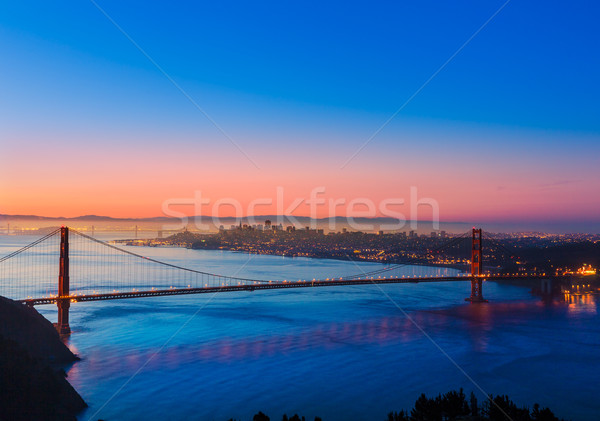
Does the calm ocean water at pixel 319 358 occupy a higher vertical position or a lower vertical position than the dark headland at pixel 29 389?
lower

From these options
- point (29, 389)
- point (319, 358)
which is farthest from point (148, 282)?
point (29, 389)

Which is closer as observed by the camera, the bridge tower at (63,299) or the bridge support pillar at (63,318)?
the bridge support pillar at (63,318)

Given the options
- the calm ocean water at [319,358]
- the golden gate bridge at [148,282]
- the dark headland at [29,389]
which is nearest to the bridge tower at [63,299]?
the golden gate bridge at [148,282]

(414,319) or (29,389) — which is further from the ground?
(29,389)

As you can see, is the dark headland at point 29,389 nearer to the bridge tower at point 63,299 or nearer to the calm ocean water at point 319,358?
the calm ocean water at point 319,358

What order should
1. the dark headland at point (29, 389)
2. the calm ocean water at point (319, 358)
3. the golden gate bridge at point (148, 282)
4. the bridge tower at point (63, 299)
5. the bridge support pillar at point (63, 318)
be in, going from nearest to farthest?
the dark headland at point (29, 389) → the calm ocean water at point (319, 358) → the bridge support pillar at point (63, 318) → the bridge tower at point (63, 299) → the golden gate bridge at point (148, 282)

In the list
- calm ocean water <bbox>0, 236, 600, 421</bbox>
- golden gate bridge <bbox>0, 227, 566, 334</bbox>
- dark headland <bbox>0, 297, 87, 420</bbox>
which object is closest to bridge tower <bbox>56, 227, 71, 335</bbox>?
golden gate bridge <bbox>0, 227, 566, 334</bbox>

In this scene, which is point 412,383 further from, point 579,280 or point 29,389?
point 579,280

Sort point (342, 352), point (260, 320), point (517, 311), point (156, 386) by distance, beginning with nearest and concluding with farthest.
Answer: point (156, 386) < point (342, 352) < point (260, 320) < point (517, 311)

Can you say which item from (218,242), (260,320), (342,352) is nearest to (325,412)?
(342,352)
